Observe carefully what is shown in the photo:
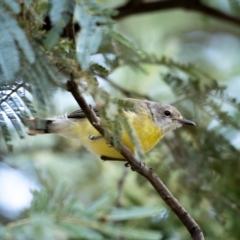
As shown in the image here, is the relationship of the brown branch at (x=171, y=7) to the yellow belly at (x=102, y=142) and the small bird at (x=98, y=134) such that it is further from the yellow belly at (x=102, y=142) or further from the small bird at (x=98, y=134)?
the yellow belly at (x=102, y=142)

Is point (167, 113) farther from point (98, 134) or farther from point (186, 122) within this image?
point (98, 134)

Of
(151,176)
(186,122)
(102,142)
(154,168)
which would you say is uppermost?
(151,176)

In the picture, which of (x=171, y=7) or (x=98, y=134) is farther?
(x=171, y=7)

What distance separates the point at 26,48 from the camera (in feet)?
7.44

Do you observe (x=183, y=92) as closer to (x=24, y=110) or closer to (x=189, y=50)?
(x=24, y=110)

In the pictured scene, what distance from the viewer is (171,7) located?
4.98 meters

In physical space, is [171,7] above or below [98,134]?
above

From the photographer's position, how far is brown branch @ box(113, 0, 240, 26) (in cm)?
488

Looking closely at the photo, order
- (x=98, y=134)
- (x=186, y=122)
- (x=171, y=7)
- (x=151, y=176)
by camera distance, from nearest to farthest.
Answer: (x=151, y=176) < (x=98, y=134) < (x=186, y=122) < (x=171, y=7)

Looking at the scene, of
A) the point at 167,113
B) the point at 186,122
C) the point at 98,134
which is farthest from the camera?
the point at 167,113

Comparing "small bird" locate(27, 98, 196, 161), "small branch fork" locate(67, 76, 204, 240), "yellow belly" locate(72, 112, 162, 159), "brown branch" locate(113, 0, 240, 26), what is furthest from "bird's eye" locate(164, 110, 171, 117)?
"small branch fork" locate(67, 76, 204, 240)

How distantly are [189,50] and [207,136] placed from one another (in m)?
3.51

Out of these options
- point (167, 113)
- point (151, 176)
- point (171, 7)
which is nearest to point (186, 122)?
point (167, 113)

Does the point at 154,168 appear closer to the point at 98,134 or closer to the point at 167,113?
the point at 167,113
